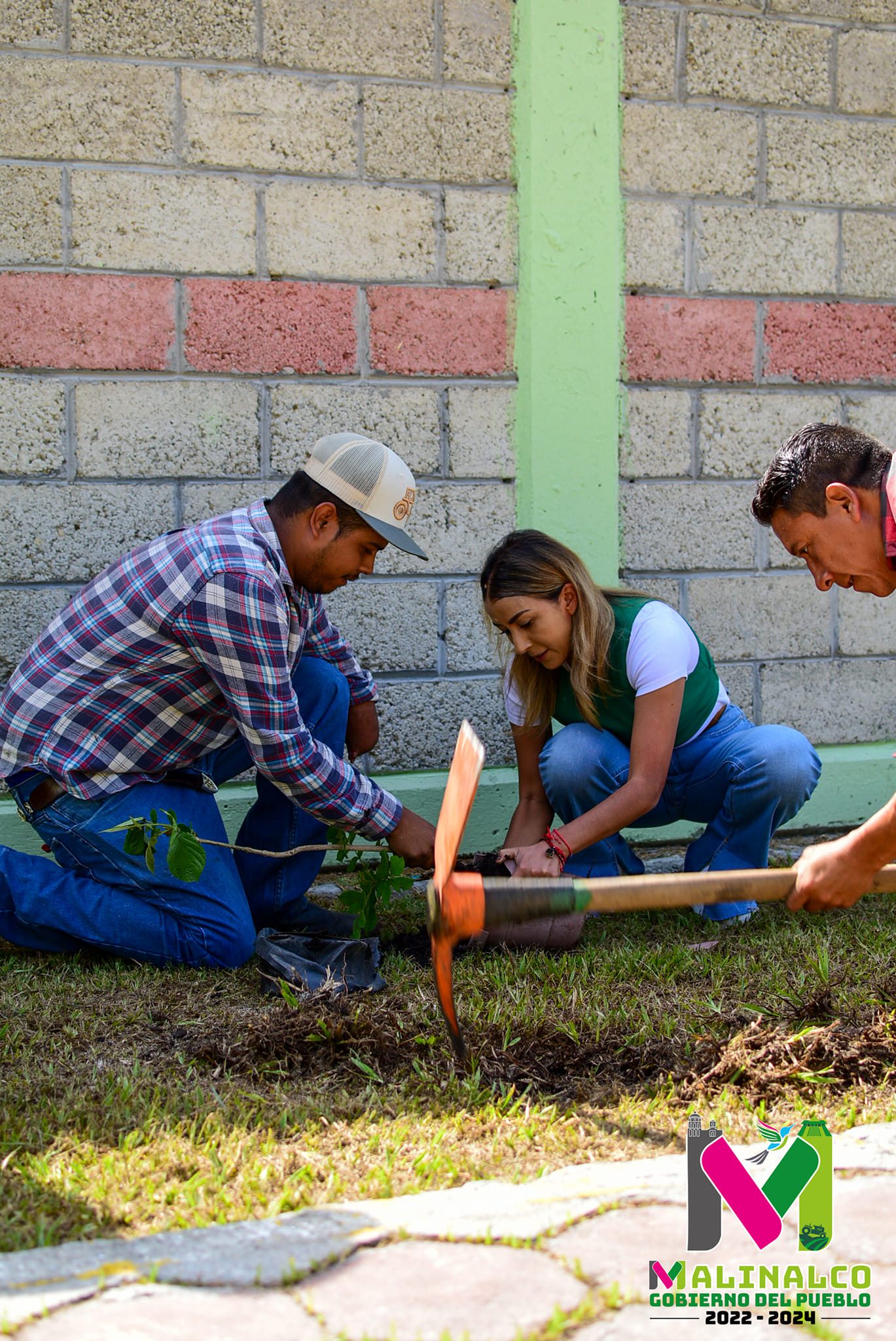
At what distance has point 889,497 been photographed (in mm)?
2311

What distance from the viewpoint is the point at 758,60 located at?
4145mm

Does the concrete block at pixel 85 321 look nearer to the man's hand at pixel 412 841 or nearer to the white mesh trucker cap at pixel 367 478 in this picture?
the white mesh trucker cap at pixel 367 478

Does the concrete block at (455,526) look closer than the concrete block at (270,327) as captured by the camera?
No

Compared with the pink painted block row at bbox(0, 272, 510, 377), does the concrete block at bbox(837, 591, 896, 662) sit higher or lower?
lower

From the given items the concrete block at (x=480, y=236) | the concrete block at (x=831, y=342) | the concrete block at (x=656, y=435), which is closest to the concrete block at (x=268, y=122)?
the concrete block at (x=480, y=236)

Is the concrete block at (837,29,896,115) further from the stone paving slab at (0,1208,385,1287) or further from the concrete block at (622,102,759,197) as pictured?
the stone paving slab at (0,1208,385,1287)

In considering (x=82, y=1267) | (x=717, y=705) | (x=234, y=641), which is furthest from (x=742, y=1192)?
(x=717, y=705)

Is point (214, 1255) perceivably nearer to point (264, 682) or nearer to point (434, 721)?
point (264, 682)

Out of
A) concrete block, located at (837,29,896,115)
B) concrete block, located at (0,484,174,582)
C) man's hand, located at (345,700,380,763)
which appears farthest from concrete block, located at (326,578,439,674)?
concrete block, located at (837,29,896,115)

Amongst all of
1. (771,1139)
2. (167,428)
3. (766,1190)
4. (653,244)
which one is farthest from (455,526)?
(766,1190)

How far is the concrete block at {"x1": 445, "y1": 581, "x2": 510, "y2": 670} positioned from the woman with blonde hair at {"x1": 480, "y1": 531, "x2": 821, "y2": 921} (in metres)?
0.47

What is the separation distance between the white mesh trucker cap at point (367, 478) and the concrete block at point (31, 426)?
110cm

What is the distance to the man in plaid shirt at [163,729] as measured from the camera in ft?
9.50

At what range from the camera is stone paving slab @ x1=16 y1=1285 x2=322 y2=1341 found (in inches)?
53.5
